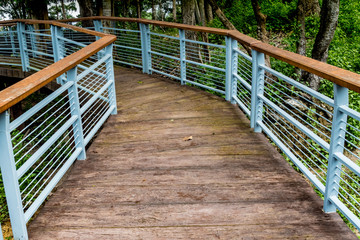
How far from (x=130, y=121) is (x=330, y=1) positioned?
5997 millimetres

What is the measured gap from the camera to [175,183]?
3.90m

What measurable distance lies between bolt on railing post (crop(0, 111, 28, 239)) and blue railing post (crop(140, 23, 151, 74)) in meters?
6.27

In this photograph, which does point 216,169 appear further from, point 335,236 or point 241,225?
point 335,236

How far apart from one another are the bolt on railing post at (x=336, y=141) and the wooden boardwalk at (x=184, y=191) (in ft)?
0.62

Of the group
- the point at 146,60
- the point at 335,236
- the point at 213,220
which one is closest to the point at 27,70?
the point at 146,60

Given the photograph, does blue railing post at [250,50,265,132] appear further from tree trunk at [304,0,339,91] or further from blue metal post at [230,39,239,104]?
tree trunk at [304,0,339,91]

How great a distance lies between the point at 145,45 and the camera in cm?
888

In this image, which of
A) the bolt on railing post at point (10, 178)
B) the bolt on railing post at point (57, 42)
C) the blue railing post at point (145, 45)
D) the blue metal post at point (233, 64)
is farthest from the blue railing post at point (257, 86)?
the bolt on railing post at point (57, 42)

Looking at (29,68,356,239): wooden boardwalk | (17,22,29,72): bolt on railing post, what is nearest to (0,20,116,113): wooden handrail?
(29,68,356,239): wooden boardwalk

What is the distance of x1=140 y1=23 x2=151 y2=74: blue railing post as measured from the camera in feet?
28.6

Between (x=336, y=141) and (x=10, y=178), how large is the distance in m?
2.44

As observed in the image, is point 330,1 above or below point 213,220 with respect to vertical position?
above

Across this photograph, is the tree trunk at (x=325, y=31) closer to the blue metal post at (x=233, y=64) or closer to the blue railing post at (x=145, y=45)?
the blue metal post at (x=233, y=64)

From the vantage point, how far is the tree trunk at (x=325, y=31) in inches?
360
